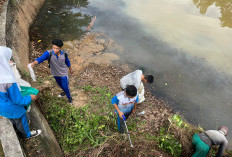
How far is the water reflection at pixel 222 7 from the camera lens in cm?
1033

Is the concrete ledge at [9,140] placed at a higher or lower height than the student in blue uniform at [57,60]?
lower

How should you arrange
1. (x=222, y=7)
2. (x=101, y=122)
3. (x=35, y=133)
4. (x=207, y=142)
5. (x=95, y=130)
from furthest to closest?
(x=222, y=7) < (x=101, y=122) < (x=95, y=130) < (x=207, y=142) < (x=35, y=133)

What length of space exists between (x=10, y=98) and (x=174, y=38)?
341 inches

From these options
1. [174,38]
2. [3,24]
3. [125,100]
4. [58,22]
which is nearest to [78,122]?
[125,100]

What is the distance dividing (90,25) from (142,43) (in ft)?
11.4

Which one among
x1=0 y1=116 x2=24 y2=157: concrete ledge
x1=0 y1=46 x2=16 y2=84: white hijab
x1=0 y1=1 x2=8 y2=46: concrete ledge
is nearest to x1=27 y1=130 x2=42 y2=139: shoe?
x1=0 y1=116 x2=24 y2=157: concrete ledge

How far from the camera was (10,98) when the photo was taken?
2.36 m

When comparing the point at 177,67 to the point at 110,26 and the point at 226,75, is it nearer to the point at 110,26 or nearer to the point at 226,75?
the point at 226,75

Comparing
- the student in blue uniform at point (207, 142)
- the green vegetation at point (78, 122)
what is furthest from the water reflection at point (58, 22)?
the student in blue uniform at point (207, 142)

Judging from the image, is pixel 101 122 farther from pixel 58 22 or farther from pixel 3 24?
pixel 58 22

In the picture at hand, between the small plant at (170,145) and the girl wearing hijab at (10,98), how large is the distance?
300 centimetres

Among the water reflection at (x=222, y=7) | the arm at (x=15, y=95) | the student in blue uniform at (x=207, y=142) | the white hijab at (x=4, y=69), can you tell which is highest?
the water reflection at (x=222, y=7)

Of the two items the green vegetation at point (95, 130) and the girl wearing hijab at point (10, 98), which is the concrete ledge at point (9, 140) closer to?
the girl wearing hijab at point (10, 98)

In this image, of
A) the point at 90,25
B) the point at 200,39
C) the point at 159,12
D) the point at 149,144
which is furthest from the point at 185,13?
the point at 149,144
